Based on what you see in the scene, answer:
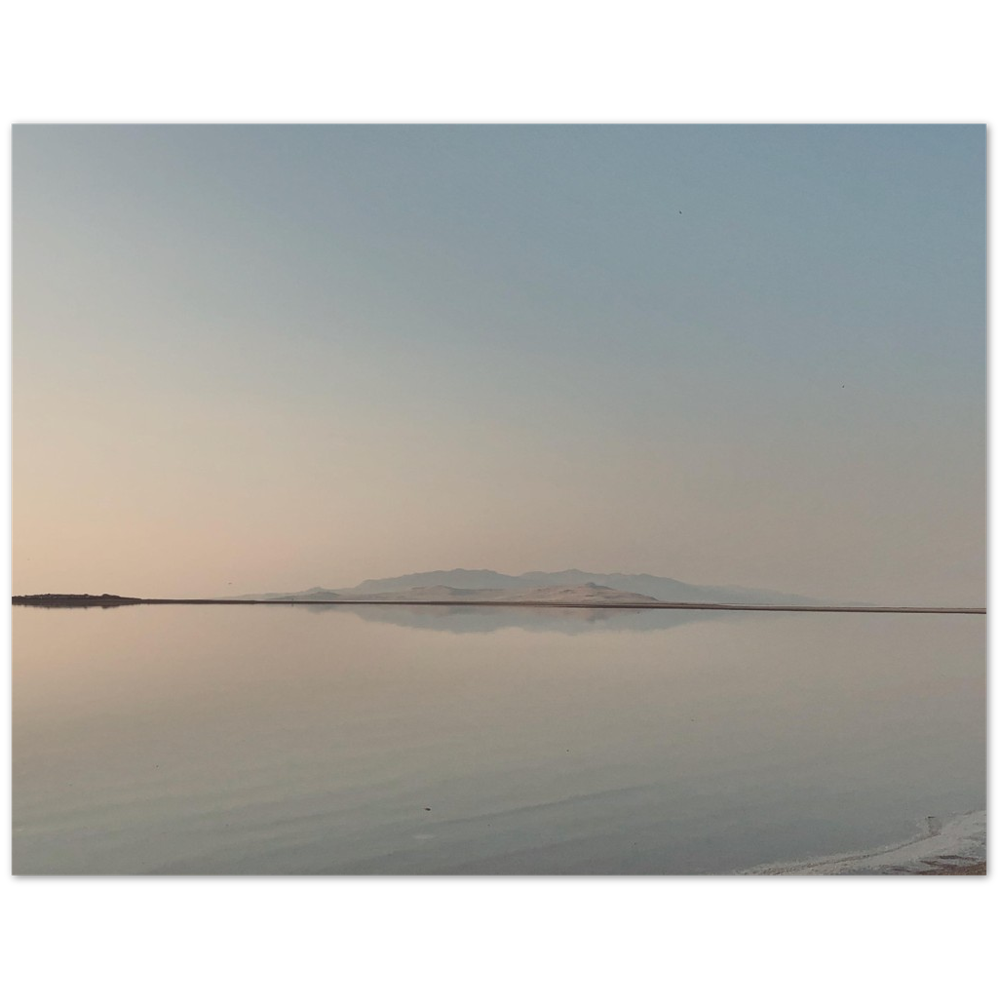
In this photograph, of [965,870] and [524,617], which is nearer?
[965,870]

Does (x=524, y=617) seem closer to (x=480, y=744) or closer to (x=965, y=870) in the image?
(x=480, y=744)

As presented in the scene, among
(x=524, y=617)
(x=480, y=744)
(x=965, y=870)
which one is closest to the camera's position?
(x=965, y=870)

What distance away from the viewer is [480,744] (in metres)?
4.70

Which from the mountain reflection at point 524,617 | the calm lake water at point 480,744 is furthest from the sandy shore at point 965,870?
the mountain reflection at point 524,617

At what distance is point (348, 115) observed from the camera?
3.26 m

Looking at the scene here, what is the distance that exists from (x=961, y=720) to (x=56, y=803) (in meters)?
5.40

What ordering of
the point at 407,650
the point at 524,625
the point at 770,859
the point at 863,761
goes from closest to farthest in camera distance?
the point at 770,859, the point at 863,761, the point at 407,650, the point at 524,625

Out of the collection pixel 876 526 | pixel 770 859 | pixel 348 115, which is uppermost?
pixel 348 115

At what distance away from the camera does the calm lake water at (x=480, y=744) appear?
3.71 meters

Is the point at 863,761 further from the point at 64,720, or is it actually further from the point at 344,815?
the point at 64,720

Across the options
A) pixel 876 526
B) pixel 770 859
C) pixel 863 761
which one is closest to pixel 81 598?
pixel 770 859

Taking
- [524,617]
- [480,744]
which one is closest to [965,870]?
[480,744]

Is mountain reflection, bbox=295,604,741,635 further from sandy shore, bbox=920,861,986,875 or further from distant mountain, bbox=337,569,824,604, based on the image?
sandy shore, bbox=920,861,986,875

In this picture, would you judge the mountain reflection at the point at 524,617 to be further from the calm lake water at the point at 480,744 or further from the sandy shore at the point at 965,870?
the sandy shore at the point at 965,870
